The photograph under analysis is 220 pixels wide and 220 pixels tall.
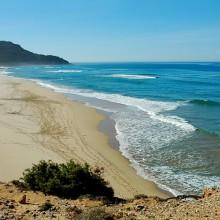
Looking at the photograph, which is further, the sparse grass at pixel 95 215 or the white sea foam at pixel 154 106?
the white sea foam at pixel 154 106

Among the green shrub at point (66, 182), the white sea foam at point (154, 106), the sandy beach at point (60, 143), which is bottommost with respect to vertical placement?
the sandy beach at point (60, 143)

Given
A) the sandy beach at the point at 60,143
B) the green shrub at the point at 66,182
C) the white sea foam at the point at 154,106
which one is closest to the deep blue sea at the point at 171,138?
the white sea foam at the point at 154,106

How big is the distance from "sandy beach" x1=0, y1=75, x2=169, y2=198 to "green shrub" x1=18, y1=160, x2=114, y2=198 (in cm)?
315

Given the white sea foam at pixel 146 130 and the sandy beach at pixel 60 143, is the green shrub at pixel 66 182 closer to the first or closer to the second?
the sandy beach at pixel 60 143

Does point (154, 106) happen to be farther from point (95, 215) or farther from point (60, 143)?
point (95, 215)

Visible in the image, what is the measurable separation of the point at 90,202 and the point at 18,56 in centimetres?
19001

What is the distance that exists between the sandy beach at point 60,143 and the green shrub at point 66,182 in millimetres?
3154

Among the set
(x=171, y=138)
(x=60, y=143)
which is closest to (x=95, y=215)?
(x=60, y=143)

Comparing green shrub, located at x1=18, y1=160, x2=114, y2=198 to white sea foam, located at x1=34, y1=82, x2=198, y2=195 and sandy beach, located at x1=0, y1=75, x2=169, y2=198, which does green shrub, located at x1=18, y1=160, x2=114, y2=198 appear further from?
white sea foam, located at x1=34, y1=82, x2=198, y2=195

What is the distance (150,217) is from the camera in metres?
8.63

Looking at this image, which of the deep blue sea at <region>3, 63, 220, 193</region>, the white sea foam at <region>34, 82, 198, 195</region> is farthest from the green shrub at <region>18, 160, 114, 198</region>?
the deep blue sea at <region>3, 63, 220, 193</region>

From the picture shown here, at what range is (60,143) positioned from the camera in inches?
833

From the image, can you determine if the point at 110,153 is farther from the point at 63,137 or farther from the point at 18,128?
the point at 18,128

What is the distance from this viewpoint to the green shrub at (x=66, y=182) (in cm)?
1062
